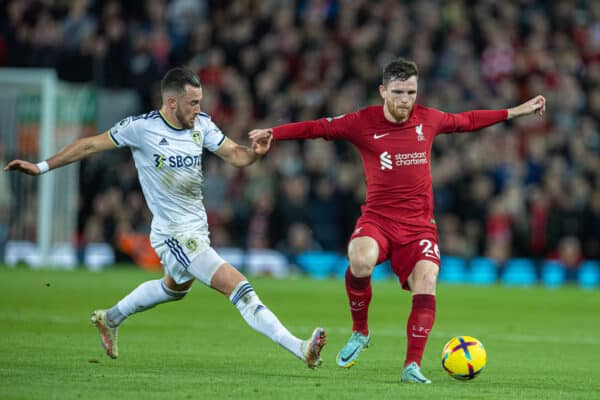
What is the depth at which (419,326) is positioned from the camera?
9.44 meters

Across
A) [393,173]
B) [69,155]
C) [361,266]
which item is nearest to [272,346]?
[361,266]

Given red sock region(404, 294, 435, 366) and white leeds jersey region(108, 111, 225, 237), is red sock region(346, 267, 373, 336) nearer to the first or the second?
red sock region(404, 294, 435, 366)

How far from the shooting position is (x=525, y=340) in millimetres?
13539

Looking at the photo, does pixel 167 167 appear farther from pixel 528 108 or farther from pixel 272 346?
pixel 528 108

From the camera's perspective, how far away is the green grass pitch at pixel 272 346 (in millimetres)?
8656

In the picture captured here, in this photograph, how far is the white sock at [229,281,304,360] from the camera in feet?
30.0

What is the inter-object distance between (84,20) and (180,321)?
48.7 ft

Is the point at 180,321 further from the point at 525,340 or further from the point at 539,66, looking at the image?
the point at 539,66

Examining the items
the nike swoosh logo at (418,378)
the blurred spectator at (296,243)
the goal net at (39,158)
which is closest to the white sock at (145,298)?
the nike swoosh logo at (418,378)

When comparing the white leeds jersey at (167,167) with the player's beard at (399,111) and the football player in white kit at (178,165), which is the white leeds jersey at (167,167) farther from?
the player's beard at (399,111)

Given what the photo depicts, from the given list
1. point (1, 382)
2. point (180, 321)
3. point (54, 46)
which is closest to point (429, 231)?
point (1, 382)

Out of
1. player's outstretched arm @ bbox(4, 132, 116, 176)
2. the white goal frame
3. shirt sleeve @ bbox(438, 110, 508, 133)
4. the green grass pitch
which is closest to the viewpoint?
the green grass pitch

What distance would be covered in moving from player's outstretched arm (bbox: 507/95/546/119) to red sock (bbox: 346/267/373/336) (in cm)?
188

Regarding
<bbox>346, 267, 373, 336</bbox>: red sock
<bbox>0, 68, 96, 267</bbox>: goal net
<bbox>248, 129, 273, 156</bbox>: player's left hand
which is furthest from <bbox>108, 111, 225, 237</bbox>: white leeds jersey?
<bbox>0, 68, 96, 267</bbox>: goal net
